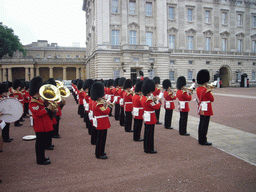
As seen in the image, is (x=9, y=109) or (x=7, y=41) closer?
(x=9, y=109)

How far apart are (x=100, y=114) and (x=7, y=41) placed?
4047cm

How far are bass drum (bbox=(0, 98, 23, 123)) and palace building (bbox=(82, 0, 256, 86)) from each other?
19863mm

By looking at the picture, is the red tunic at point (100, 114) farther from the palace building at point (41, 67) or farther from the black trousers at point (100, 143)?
the palace building at point (41, 67)

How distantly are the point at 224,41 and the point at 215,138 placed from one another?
103ft

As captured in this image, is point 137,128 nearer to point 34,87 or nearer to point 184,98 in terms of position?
point 184,98

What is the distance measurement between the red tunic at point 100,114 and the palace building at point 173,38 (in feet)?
63.7

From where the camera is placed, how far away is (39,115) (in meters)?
4.52

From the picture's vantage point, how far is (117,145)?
235 inches

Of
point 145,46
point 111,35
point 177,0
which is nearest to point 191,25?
point 177,0

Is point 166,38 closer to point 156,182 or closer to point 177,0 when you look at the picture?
point 177,0

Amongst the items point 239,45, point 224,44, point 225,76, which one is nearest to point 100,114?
point 224,44

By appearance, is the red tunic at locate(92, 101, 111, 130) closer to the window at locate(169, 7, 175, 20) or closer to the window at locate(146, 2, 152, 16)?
the window at locate(146, 2, 152, 16)

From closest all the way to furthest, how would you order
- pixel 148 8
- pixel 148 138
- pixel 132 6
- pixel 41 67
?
pixel 148 138, pixel 132 6, pixel 148 8, pixel 41 67

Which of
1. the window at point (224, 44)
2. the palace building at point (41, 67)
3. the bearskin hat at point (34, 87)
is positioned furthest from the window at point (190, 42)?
the bearskin hat at point (34, 87)
